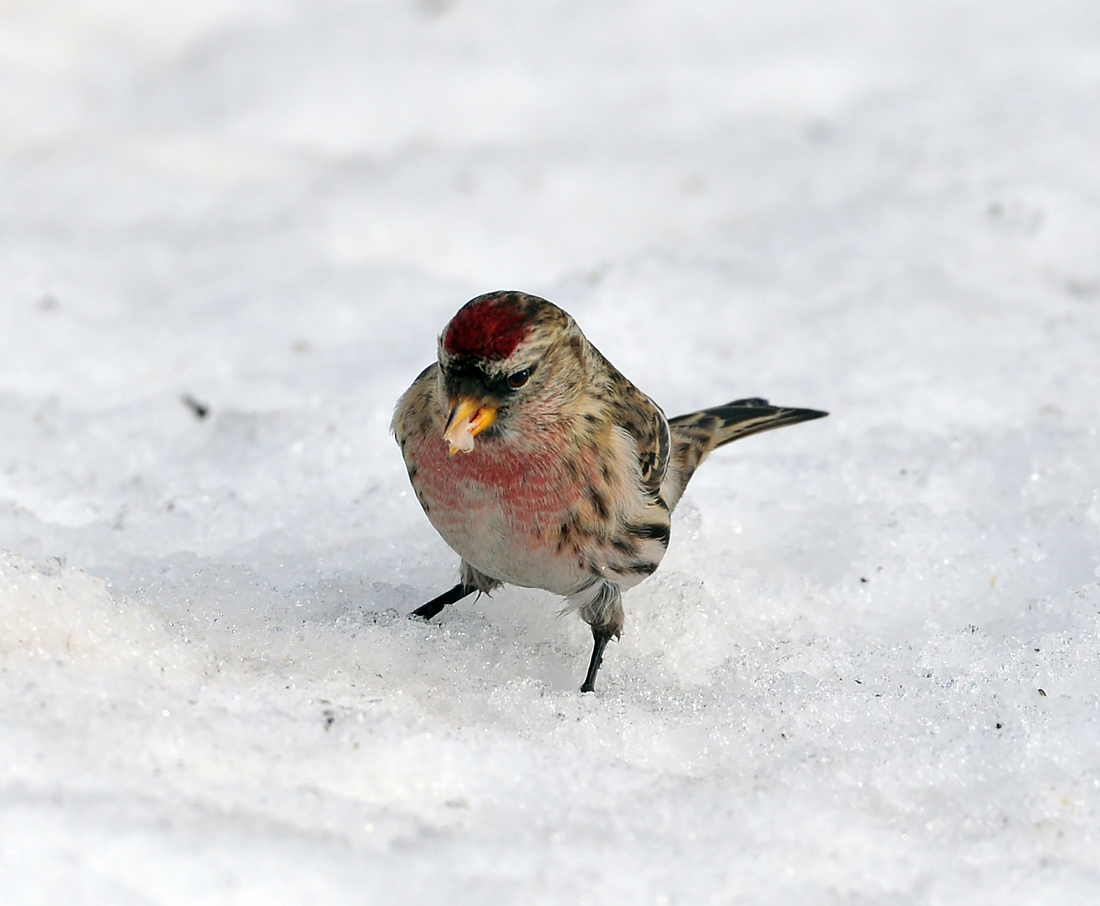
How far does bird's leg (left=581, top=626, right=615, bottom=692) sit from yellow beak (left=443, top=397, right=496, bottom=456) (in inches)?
25.1

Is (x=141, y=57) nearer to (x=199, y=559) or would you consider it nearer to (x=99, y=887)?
(x=199, y=559)

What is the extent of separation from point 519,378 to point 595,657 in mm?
736

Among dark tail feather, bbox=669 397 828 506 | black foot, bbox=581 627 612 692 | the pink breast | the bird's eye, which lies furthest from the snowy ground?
the bird's eye

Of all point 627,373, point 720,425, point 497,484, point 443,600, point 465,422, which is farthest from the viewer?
point 627,373

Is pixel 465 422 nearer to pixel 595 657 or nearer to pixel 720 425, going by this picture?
pixel 595 657

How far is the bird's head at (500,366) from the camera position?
8.77ft

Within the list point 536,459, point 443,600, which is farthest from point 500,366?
point 443,600

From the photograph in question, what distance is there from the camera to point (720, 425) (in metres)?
3.72

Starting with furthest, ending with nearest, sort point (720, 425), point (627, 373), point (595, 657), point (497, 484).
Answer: point (627, 373) → point (720, 425) → point (595, 657) → point (497, 484)

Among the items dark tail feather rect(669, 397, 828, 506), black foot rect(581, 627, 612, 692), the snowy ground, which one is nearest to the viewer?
the snowy ground

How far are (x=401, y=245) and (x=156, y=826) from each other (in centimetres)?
385

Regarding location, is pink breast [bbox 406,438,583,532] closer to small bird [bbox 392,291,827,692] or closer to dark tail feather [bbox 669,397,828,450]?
small bird [bbox 392,291,827,692]

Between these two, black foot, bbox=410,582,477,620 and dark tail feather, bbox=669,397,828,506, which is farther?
dark tail feather, bbox=669,397,828,506

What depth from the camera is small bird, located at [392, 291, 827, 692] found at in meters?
2.70
